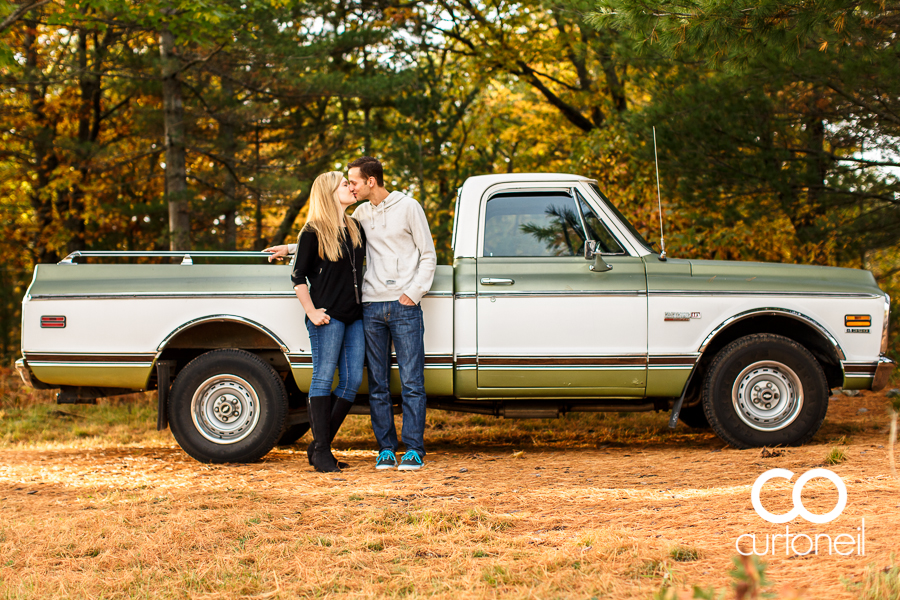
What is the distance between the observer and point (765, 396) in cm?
555

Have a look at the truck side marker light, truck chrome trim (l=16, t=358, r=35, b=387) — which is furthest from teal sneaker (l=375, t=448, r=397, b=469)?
truck chrome trim (l=16, t=358, r=35, b=387)

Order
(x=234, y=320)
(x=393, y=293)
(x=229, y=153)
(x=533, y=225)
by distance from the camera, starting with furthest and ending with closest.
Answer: (x=229, y=153), (x=533, y=225), (x=234, y=320), (x=393, y=293)

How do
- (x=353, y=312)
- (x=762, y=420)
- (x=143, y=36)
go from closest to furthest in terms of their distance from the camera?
(x=353, y=312)
(x=762, y=420)
(x=143, y=36)

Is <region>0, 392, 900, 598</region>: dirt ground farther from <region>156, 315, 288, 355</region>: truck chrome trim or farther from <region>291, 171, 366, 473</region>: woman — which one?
<region>156, 315, 288, 355</region>: truck chrome trim

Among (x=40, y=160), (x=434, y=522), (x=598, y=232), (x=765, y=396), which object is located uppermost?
(x=40, y=160)

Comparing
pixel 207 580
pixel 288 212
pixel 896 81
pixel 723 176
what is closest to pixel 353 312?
pixel 207 580

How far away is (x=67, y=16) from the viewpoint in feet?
31.0

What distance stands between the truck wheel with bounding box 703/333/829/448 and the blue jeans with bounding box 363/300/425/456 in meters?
2.17

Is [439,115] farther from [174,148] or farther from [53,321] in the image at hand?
[53,321]

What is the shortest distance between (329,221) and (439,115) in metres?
5.93

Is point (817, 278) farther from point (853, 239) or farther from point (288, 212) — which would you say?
point (288, 212)

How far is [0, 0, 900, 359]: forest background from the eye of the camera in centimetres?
761

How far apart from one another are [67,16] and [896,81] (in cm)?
961

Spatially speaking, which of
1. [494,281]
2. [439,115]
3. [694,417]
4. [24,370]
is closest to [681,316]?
[494,281]
